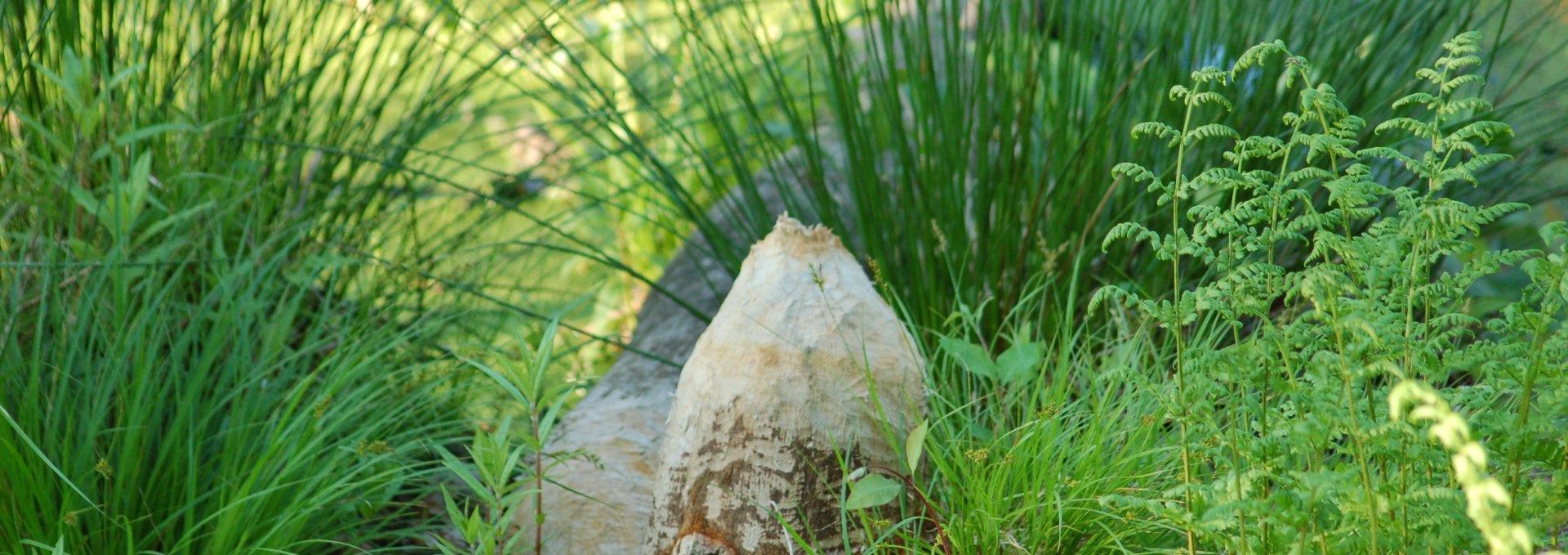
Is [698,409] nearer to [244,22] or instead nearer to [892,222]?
[892,222]

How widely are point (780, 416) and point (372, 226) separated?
3.43 ft

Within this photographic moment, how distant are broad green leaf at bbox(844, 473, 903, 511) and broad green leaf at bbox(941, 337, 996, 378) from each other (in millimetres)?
303

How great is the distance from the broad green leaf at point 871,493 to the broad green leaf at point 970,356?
303mm

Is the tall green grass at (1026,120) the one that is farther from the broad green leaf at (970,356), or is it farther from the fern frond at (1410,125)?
the fern frond at (1410,125)

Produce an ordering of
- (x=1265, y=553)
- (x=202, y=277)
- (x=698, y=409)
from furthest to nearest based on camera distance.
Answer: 1. (x=202, y=277)
2. (x=698, y=409)
3. (x=1265, y=553)

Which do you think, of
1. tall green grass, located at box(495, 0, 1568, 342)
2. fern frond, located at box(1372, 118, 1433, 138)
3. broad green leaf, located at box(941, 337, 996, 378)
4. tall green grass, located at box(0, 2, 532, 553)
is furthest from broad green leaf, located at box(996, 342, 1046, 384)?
tall green grass, located at box(0, 2, 532, 553)

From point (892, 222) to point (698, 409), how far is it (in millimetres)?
678

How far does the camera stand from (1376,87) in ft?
6.46

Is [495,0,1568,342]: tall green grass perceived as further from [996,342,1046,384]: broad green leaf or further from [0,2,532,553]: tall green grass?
[0,2,532,553]: tall green grass

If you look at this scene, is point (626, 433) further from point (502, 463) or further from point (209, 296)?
point (209, 296)

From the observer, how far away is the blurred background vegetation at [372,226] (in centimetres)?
150

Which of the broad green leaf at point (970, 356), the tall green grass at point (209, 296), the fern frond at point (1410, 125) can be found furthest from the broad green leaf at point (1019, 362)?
the tall green grass at point (209, 296)

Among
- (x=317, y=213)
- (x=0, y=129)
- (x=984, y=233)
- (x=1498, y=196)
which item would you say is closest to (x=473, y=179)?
(x=317, y=213)

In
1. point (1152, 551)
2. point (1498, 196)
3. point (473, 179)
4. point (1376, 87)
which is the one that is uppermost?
point (1376, 87)
